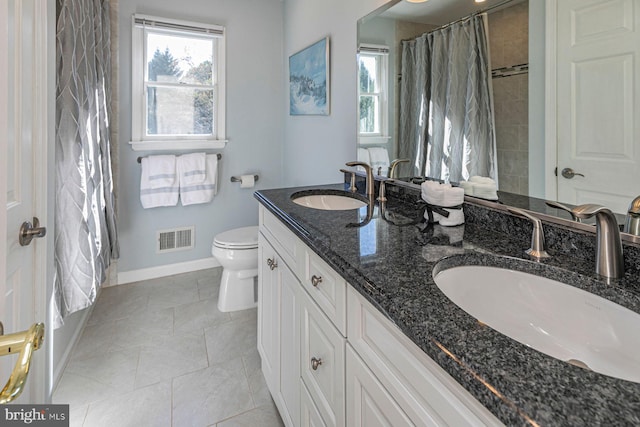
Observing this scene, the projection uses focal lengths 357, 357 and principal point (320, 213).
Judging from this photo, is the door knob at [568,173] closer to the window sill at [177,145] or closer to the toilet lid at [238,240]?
the toilet lid at [238,240]

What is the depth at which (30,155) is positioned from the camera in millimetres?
1085

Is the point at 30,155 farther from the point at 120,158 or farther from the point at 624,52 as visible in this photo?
the point at 120,158

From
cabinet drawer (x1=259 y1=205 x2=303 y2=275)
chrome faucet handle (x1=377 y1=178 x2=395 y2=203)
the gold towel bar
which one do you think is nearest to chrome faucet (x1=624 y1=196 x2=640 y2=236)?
cabinet drawer (x1=259 y1=205 x2=303 y2=275)

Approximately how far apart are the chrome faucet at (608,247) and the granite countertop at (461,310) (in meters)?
0.04

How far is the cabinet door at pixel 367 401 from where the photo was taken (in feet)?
2.16

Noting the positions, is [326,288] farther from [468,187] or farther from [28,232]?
[28,232]

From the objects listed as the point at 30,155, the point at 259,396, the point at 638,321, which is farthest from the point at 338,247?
the point at 259,396

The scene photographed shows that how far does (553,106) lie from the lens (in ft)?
3.23

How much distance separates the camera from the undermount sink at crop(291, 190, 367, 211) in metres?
1.78

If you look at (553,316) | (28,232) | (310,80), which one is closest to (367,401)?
(553,316)

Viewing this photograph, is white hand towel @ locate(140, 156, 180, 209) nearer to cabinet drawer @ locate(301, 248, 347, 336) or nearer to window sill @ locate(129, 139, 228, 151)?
window sill @ locate(129, 139, 228, 151)

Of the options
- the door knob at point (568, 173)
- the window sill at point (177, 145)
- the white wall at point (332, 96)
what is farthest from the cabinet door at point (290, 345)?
the window sill at point (177, 145)

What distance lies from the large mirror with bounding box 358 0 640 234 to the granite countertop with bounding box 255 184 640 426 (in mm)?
197

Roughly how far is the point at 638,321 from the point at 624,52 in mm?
601
